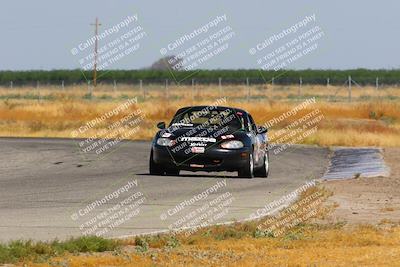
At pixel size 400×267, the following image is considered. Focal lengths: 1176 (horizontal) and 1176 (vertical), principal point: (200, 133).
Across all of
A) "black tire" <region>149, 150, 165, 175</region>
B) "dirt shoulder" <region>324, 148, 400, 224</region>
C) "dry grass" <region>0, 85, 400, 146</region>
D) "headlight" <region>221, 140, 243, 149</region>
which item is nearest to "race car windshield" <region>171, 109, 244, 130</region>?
"headlight" <region>221, 140, 243, 149</region>

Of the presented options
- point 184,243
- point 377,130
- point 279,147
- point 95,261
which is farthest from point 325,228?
point 377,130

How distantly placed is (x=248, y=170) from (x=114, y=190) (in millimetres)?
4187

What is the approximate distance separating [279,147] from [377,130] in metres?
8.90

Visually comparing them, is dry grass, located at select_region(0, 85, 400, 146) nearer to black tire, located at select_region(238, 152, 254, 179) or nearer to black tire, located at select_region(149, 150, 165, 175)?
black tire, located at select_region(238, 152, 254, 179)

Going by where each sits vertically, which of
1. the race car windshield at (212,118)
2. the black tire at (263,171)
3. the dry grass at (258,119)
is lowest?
the dry grass at (258,119)

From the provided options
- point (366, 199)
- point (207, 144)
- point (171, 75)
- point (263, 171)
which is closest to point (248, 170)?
point (263, 171)

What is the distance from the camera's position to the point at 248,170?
79.8ft

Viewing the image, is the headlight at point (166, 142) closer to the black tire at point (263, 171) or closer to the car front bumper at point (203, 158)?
the car front bumper at point (203, 158)

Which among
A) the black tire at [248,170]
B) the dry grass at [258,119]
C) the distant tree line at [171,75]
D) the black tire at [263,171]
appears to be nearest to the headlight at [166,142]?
the black tire at [248,170]

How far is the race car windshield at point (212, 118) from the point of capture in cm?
2442

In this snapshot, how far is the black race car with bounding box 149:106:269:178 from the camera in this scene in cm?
2350

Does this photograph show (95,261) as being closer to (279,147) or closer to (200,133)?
(200,133)

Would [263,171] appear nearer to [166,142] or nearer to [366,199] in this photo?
[166,142]

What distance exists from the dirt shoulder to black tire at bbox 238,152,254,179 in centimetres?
171
